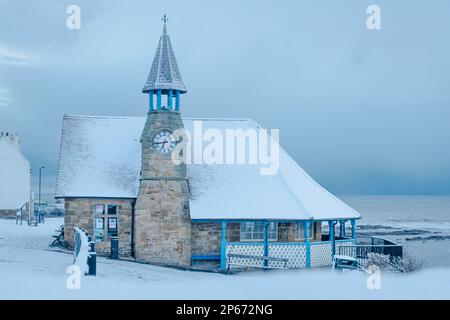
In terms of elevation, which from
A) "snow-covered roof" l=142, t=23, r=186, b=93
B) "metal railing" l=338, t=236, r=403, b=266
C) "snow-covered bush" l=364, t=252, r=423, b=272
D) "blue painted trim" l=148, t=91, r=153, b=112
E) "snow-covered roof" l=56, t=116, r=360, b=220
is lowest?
"snow-covered bush" l=364, t=252, r=423, b=272

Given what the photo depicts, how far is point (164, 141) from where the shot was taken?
89.2ft

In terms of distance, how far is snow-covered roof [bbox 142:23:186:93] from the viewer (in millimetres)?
27156

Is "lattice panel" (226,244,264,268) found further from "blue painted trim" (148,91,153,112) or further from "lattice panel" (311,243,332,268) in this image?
"blue painted trim" (148,91,153,112)

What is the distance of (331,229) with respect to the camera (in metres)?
27.4

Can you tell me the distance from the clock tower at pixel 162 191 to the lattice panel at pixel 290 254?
3726 millimetres

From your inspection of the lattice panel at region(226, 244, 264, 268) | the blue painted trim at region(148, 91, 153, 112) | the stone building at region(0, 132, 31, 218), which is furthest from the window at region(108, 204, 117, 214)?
the stone building at region(0, 132, 31, 218)

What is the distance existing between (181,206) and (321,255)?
6537 mm

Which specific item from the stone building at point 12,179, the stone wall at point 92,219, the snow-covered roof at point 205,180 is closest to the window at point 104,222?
the stone wall at point 92,219

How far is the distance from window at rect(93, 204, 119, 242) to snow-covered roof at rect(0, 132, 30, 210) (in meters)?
33.7

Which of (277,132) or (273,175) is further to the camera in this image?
(277,132)

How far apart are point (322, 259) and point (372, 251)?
9.44 feet

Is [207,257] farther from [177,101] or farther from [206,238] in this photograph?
[177,101]
